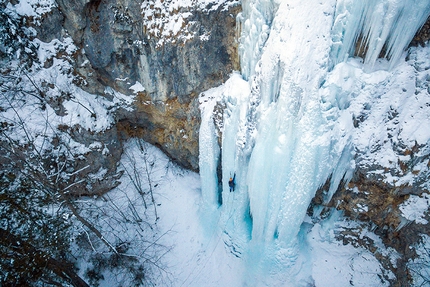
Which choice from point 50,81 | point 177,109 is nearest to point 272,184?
point 177,109

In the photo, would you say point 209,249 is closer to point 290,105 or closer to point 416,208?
point 290,105

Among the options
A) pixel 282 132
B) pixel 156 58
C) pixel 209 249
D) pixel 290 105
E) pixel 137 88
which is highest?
pixel 156 58

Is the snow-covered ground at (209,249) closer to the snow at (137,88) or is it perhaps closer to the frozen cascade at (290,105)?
the frozen cascade at (290,105)

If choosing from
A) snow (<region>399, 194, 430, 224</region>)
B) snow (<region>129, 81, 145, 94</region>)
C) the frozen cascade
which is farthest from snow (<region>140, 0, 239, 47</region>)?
snow (<region>399, 194, 430, 224</region>)

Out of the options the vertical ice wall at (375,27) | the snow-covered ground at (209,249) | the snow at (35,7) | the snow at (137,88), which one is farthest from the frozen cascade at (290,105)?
the snow at (35,7)

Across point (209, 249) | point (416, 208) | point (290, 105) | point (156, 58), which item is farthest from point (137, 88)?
point (416, 208)

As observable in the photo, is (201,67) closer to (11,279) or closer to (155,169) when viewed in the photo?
(155,169)
